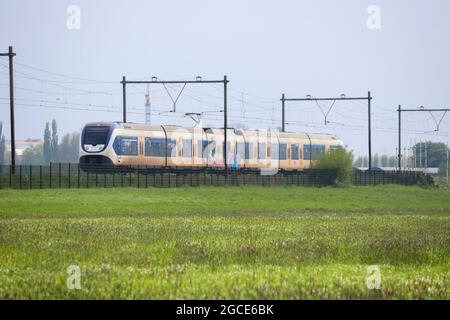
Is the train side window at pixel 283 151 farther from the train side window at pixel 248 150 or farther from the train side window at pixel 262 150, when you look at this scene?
the train side window at pixel 248 150

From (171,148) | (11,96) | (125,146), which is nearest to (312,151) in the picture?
(171,148)

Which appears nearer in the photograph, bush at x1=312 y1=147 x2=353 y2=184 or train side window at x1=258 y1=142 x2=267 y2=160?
train side window at x1=258 y1=142 x2=267 y2=160

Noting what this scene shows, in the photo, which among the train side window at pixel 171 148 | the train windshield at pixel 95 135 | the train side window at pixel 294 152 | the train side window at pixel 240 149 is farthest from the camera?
the train side window at pixel 294 152

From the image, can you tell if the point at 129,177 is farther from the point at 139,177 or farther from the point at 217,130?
the point at 217,130

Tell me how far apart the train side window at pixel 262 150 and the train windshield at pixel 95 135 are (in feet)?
69.0

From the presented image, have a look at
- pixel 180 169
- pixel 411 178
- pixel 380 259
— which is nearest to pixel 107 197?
pixel 180 169

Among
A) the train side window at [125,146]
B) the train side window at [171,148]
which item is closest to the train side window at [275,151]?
the train side window at [171,148]

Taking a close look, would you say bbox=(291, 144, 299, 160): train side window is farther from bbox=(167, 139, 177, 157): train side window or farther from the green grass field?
the green grass field

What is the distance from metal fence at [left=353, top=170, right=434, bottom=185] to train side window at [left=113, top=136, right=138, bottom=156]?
36.1 meters

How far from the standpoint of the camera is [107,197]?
2233 inches

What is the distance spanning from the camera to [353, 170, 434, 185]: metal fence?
101438 mm

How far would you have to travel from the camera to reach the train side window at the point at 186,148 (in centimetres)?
7681

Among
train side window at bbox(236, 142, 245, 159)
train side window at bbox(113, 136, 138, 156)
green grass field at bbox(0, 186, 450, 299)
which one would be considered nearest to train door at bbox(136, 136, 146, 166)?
train side window at bbox(113, 136, 138, 156)
